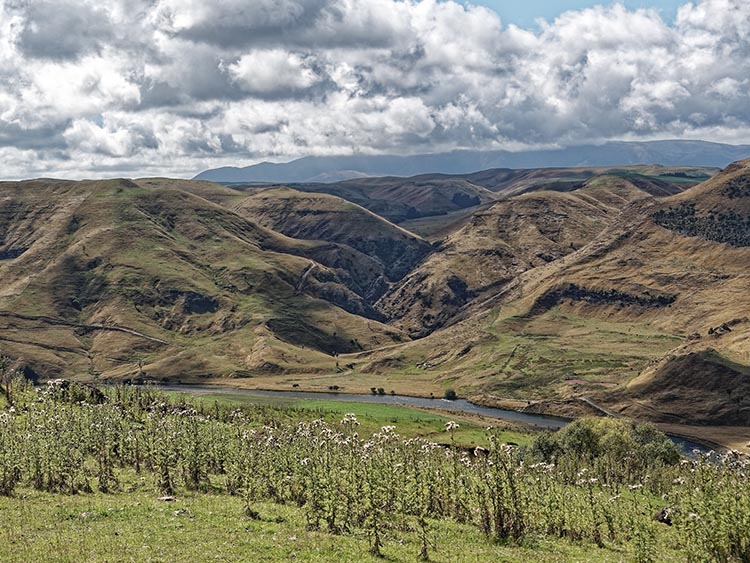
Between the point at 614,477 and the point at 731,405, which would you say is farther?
the point at 731,405

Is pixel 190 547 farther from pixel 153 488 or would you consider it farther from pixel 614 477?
pixel 614 477

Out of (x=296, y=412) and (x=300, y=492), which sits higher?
(x=300, y=492)

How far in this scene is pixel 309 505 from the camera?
171 ft

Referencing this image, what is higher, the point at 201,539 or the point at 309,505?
the point at 201,539

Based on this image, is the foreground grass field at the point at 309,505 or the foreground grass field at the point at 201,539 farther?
the foreground grass field at the point at 309,505

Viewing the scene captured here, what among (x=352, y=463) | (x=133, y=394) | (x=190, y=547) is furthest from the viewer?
(x=133, y=394)

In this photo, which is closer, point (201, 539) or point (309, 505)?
point (201, 539)

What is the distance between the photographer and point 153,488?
58.4m

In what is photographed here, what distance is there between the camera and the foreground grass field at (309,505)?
37469mm

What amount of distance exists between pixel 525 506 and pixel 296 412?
421 ft

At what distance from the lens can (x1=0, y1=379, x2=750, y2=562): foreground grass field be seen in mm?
37469

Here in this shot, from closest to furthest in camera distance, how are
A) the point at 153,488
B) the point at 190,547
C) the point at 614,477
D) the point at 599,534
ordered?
the point at 190,547, the point at 599,534, the point at 153,488, the point at 614,477

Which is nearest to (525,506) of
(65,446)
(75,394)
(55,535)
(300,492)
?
(300,492)

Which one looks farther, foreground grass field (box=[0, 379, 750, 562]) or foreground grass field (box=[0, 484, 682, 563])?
foreground grass field (box=[0, 379, 750, 562])
